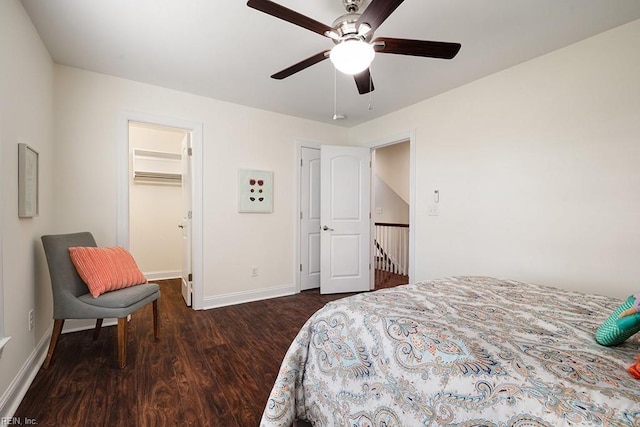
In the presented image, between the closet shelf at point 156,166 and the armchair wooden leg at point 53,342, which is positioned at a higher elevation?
the closet shelf at point 156,166

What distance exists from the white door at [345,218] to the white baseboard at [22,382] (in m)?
2.69

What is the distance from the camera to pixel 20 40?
68.5 inches

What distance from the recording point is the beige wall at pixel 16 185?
4.99 feet

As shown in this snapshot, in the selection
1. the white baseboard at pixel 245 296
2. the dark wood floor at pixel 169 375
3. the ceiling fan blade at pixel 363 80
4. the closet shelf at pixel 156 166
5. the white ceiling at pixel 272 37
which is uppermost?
the white ceiling at pixel 272 37

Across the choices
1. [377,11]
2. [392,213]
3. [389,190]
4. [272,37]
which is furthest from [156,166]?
[392,213]

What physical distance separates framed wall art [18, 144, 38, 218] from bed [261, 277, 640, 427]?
6.27 ft

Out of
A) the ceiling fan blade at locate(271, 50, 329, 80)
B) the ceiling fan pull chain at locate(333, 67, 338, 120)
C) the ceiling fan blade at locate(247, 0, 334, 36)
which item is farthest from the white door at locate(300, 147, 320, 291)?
the ceiling fan blade at locate(247, 0, 334, 36)

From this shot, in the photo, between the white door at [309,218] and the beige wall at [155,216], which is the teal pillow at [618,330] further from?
the beige wall at [155,216]

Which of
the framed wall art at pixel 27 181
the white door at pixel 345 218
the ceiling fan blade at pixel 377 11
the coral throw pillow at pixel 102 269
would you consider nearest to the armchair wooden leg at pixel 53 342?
the coral throw pillow at pixel 102 269

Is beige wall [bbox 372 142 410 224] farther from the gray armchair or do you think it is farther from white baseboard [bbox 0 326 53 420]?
white baseboard [bbox 0 326 53 420]

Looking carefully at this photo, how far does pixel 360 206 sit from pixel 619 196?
2.51 metres

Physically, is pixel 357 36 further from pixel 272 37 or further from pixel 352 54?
pixel 272 37

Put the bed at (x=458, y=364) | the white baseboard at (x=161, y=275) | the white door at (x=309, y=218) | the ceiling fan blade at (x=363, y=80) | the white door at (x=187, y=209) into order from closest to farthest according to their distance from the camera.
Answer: the bed at (x=458, y=364) < the ceiling fan blade at (x=363, y=80) < the white door at (x=187, y=209) < the white door at (x=309, y=218) < the white baseboard at (x=161, y=275)

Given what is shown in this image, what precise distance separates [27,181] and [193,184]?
55.9 inches
